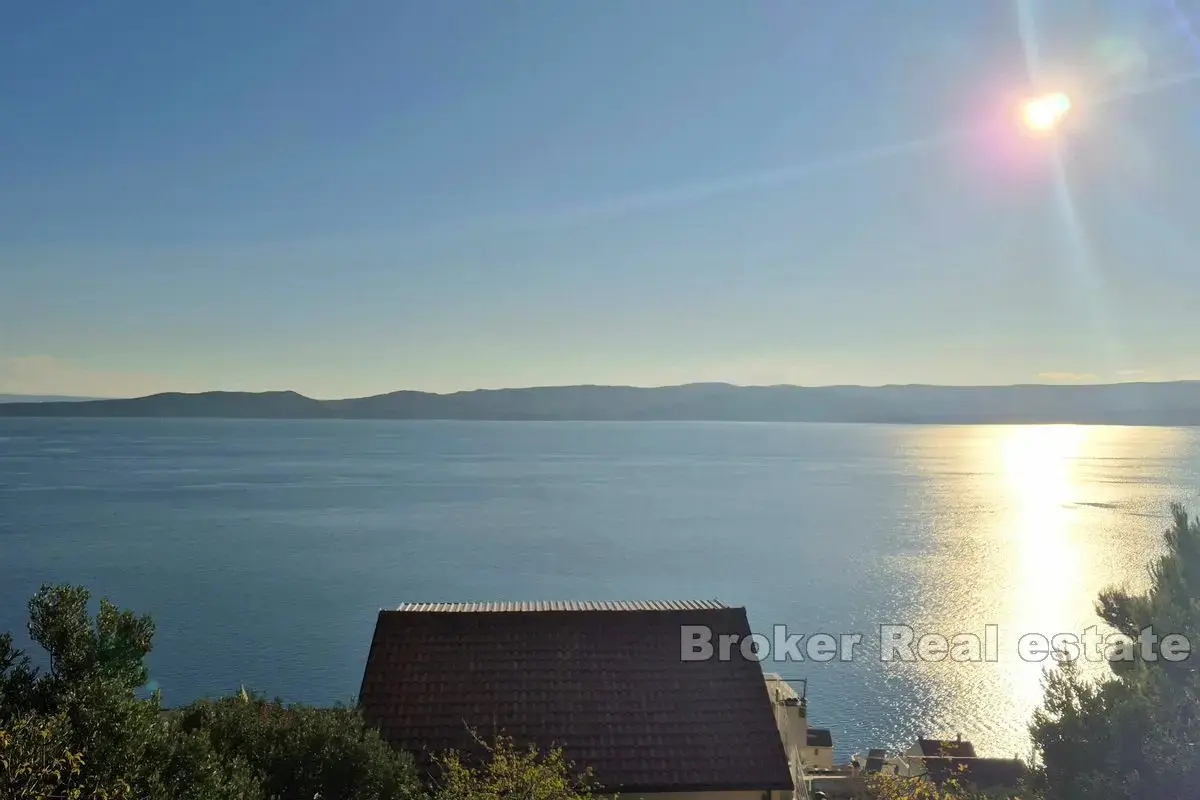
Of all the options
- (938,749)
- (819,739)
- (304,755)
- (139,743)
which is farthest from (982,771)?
(139,743)

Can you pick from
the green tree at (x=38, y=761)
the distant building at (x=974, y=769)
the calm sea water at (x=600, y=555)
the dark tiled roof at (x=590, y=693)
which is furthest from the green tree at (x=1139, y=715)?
the calm sea water at (x=600, y=555)

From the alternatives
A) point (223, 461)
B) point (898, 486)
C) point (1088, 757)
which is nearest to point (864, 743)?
point (1088, 757)

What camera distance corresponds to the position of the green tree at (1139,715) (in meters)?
9.96

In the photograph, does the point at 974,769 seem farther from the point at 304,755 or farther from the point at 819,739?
the point at 304,755

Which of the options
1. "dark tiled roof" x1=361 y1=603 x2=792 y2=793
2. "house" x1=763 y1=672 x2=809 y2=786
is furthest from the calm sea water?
"dark tiled roof" x1=361 y1=603 x2=792 y2=793

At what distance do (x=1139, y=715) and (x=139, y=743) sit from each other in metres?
11.8

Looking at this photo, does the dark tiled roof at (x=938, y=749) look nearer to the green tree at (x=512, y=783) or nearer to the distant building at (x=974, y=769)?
the distant building at (x=974, y=769)

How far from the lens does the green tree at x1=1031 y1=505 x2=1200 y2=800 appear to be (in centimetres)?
996

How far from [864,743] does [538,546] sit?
117ft

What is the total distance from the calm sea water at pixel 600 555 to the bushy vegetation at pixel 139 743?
23.3 metres

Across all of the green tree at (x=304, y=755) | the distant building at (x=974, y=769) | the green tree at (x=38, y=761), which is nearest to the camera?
the green tree at (x=38, y=761)

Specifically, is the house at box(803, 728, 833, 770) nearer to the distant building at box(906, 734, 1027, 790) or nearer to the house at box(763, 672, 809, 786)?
the house at box(763, 672, 809, 786)

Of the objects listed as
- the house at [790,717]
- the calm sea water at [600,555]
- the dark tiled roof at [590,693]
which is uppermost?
the dark tiled roof at [590,693]

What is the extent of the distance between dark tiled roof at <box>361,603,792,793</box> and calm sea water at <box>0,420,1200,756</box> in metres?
18.2
